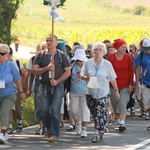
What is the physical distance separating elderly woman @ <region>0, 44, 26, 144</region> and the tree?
17.0 m

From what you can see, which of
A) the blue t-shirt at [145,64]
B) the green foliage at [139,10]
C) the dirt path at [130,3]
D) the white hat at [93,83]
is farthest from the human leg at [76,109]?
the dirt path at [130,3]

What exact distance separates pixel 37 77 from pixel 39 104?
458mm

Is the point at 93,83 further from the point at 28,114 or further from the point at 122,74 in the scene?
the point at 28,114

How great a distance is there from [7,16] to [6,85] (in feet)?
62.1

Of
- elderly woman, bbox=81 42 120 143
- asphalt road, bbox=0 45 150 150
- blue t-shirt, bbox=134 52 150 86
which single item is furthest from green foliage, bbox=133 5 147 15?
elderly woman, bbox=81 42 120 143

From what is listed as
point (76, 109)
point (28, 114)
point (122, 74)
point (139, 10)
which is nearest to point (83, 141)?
point (76, 109)

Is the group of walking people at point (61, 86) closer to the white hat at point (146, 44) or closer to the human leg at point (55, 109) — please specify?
the human leg at point (55, 109)

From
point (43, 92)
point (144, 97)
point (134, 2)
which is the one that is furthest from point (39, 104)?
point (134, 2)

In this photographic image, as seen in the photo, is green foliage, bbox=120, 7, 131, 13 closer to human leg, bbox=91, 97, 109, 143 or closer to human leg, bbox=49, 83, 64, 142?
human leg, bbox=91, 97, 109, 143

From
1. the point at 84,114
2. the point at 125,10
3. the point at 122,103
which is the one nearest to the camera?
the point at 84,114

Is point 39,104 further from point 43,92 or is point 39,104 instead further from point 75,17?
point 75,17

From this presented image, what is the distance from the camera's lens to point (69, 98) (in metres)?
14.2

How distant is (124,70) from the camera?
47.5 feet

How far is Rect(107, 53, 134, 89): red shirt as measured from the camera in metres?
14.5
